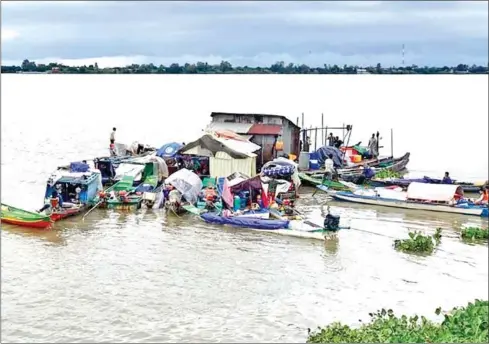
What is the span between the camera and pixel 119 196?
21.1 m

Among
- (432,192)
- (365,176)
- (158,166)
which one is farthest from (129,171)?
(432,192)

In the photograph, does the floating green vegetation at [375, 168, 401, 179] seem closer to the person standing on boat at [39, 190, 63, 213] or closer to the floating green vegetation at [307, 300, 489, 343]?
the person standing on boat at [39, 190, 63, 213]

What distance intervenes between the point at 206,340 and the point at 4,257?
7.03 meters

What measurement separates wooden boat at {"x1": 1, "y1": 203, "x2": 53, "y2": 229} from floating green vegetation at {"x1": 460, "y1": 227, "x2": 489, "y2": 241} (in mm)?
11911

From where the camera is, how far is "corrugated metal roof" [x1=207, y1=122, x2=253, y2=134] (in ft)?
86.4

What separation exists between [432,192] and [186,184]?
8.50 metres

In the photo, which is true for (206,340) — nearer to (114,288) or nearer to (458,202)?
(114,288)

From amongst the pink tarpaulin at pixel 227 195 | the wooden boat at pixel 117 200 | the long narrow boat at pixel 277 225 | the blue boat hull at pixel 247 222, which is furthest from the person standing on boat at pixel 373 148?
the blue boat hull at pixel 247 222

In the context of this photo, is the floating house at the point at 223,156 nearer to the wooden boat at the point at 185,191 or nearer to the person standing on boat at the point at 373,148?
the wooden boat at the point at 185,191

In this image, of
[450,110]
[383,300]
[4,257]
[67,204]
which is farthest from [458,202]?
[450,110]

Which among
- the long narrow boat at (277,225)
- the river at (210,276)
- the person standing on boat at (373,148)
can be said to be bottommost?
the river at (210,276)

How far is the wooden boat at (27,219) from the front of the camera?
17784 mm

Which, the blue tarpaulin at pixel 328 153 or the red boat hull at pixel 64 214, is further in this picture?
the blue tarpaulin at pixel 328 153

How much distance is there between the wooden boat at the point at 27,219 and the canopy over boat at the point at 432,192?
40.0 feet
